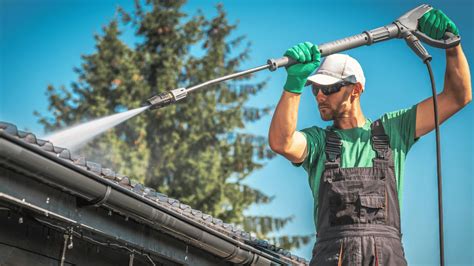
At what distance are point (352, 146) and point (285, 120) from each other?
0.43m

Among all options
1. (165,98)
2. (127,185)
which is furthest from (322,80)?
(127,185)

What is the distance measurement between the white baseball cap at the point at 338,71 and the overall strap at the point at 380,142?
0.28 meters

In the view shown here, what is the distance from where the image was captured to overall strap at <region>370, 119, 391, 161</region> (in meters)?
4.12

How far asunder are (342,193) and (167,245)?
2.36 m

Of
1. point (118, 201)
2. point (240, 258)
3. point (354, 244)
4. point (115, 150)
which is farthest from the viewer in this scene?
point (115, 150)

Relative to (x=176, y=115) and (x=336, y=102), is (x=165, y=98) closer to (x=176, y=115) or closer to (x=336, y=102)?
(x=336, y=102)

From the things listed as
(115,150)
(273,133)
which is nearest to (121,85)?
(115,150)

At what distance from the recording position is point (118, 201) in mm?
5133

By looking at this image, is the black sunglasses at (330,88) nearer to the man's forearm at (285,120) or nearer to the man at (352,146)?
the man at (352,146)

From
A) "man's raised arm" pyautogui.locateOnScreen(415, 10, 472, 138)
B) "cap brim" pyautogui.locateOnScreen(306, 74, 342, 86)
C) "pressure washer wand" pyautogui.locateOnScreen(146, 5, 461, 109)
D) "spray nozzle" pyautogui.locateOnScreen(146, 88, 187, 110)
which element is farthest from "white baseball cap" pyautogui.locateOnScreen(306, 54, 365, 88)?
"spray nozzle" pyautogui.locateOnScreen(146, 88, 187, 110)

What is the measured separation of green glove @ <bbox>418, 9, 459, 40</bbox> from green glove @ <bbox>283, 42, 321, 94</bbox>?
759 mm

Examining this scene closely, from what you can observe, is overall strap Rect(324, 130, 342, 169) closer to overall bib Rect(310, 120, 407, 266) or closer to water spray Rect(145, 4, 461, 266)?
overall bib Rect(310, 120, 407, 266)

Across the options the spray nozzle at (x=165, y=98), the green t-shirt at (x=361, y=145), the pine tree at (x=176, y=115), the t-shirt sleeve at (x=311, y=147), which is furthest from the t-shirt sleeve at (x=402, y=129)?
the pine tree at (x=176, y=115)

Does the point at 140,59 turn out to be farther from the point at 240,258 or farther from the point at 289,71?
the point at 289,71
